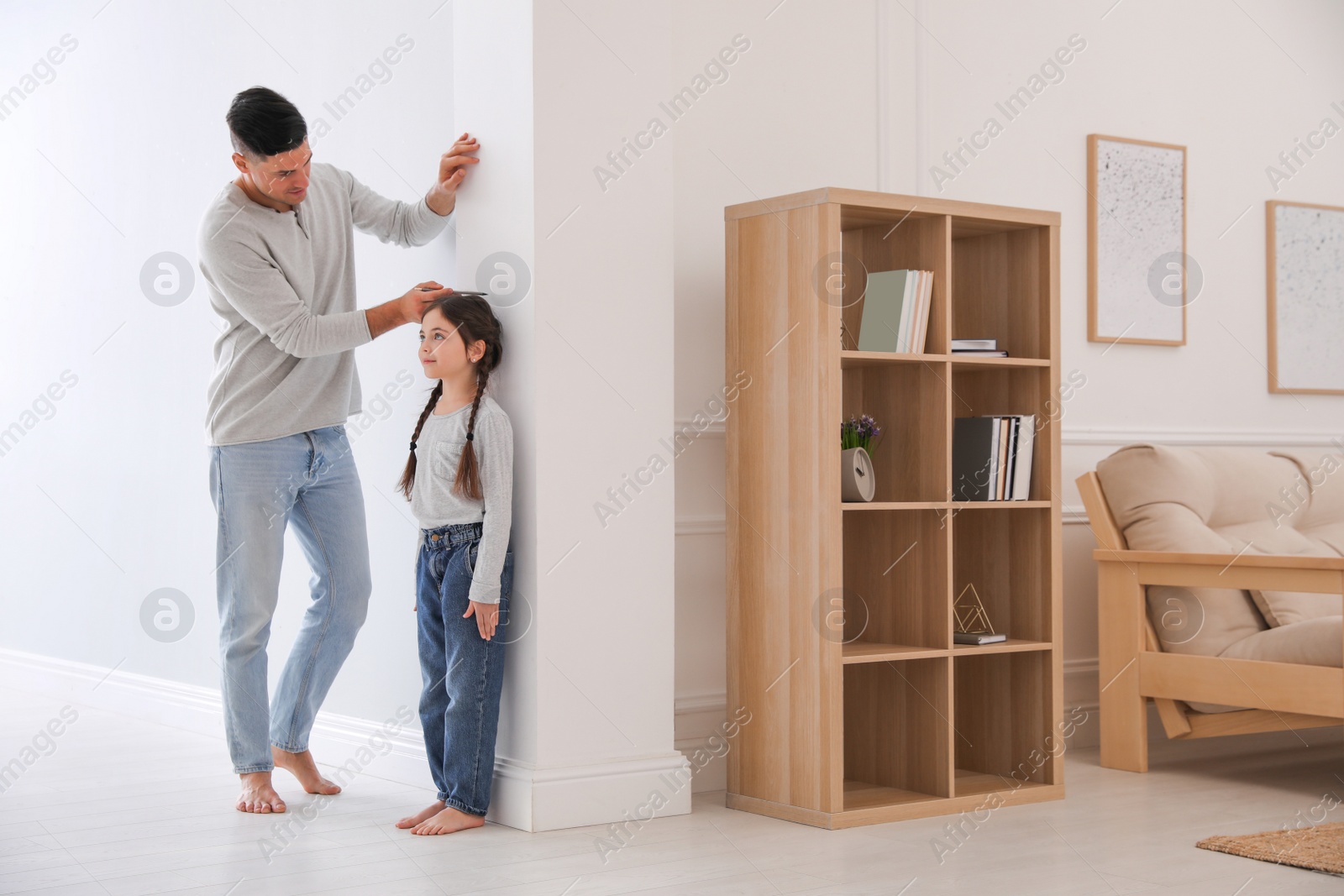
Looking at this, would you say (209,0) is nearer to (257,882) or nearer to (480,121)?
(480,121)

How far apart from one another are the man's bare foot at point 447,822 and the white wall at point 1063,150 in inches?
27.0

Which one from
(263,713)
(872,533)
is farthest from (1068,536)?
(263,713)

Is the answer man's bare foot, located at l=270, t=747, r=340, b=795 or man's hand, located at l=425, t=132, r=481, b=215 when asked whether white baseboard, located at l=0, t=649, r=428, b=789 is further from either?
man's hand, located at l=425, t=132, r=481, b=215

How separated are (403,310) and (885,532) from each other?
51.6 inches

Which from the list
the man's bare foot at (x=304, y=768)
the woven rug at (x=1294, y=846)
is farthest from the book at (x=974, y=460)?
the man's bare foot at (x=304, y=768)

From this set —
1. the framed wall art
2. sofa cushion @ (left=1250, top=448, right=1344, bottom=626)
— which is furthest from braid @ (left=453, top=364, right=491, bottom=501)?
sofa cushion @ (left=1250, top=448, right=1344, bottom=626)

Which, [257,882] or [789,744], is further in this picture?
[789,744]

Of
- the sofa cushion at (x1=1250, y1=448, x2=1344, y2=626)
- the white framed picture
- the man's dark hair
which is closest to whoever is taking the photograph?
the man's dark hair

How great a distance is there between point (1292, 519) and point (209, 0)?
144 inches

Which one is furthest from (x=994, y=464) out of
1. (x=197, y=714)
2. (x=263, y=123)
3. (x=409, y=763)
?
(x=197, y=714)

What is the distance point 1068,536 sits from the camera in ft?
13.3

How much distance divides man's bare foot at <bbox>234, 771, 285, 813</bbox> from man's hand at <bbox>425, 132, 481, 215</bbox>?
1.37 meters

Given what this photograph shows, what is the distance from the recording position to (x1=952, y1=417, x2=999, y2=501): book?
10.5 feet

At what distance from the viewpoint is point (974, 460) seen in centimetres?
322
